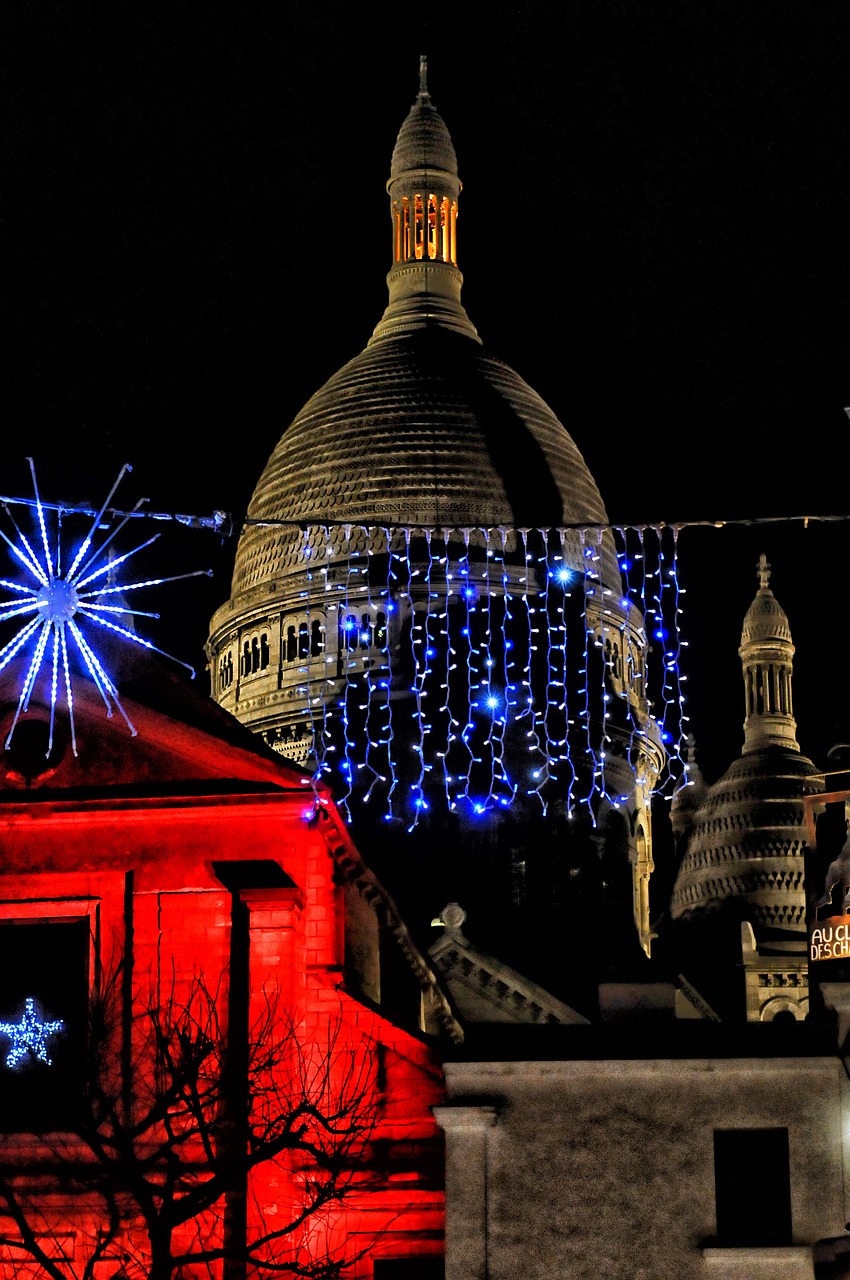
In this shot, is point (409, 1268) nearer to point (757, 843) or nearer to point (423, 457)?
point (757, 843)

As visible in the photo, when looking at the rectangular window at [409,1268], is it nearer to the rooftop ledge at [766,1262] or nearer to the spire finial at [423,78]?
the rooftop ledge at [766,1262]

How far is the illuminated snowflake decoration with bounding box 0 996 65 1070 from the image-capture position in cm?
3656

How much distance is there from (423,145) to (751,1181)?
2725 inches

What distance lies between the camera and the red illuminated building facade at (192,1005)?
1362 inches

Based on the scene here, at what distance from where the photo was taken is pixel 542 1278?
102 ft

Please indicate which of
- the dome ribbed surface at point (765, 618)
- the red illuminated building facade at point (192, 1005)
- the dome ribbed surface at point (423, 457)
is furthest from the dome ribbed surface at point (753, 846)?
the red illuminated building facade at point (192, 1005)

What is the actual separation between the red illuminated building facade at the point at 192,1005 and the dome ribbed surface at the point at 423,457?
4951 centimetres

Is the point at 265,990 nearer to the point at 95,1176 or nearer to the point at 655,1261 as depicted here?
the point at 95,1176

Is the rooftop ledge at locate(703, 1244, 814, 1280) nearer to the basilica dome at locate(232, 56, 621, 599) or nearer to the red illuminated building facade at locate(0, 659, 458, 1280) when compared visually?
the red illuminated building facade at locate(0, 659, 458, 1280)

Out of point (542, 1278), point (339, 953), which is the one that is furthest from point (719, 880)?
point (542, 1278)

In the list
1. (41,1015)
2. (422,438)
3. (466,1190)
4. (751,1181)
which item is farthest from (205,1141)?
(422,438)

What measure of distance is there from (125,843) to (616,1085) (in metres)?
8.36

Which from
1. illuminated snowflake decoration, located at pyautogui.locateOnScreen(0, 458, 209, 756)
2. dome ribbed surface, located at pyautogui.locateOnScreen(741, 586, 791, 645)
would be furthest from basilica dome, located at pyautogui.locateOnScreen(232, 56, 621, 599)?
illuminated snowflake decoration, located at pyautogui.locateOnScreen(0, 458, 209, 756)

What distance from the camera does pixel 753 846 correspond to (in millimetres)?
84000
